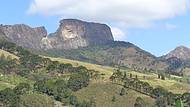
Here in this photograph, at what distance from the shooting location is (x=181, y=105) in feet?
61.0

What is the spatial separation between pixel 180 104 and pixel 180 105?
5cm

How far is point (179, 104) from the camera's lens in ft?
61.2

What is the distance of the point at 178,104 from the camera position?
61.2 feet

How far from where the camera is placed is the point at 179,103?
18625 millimetres

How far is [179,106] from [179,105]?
5 cm

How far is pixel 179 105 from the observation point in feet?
61.2

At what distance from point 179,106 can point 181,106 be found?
3.8 inches

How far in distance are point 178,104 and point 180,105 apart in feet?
0.31

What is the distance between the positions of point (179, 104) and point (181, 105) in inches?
3.9

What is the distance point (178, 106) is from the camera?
61.4 feet

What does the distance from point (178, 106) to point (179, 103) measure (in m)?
0.16

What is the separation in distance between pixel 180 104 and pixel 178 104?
0.30 ft

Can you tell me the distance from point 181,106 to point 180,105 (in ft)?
0.21

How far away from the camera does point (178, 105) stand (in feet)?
61.3
